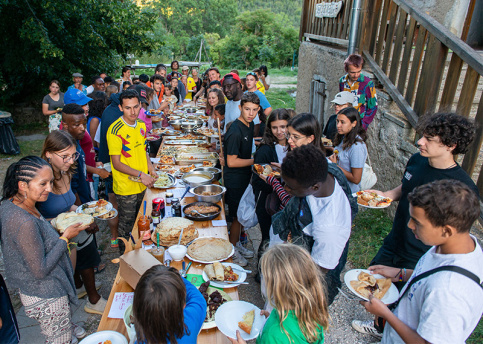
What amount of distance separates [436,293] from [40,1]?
11.9 m

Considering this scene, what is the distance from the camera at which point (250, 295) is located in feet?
13.2

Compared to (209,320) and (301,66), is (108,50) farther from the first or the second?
(209,320)

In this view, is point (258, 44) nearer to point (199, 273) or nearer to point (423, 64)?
point (423, 64)

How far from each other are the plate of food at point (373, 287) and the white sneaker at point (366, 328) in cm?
115

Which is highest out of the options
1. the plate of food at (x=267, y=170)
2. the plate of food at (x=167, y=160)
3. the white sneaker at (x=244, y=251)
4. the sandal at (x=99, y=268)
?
the plate of food at (x=267, y=170)

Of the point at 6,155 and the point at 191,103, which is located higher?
the point at 191,103

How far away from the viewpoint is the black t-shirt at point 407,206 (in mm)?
2508

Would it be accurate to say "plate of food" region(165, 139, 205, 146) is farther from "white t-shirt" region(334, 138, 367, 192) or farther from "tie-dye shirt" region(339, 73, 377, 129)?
"white t-shirt" region(334, 138, 367, 192)

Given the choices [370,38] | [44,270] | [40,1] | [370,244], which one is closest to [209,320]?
[44,270]

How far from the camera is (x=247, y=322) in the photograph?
6.90 feet

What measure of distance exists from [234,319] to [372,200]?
2.08 meters

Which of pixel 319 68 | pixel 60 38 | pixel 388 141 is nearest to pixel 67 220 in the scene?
pixel 388 141

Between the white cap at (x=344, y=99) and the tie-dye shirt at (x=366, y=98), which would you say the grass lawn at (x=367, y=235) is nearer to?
the tie-dye shirt at (x=366, y=98)

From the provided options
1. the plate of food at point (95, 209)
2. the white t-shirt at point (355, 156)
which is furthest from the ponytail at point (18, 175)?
the white t-shirt at point (355, 156)
